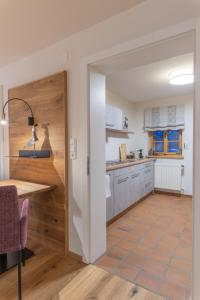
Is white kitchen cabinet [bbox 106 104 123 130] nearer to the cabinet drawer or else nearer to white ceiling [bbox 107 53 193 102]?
white ceiling [bbox 107 53 193 102]

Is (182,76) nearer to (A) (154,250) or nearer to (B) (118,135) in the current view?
(B) (118,135)

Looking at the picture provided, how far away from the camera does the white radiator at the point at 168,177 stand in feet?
14.5

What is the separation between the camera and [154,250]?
2205 millimetres

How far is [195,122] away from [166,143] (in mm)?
3692

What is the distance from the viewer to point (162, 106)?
4676 millimetres

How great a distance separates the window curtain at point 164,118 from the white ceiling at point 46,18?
3.36m

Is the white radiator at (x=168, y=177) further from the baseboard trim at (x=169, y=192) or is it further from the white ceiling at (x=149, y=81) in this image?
the white ceiling at (x=149, y=81)

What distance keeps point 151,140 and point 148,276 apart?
12.2 ft

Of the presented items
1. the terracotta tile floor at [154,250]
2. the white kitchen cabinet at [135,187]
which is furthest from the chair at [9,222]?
the white kitchen cabinet at [135,187]

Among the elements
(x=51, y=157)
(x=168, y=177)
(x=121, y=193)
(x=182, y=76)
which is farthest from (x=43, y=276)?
(x=168, y=177)

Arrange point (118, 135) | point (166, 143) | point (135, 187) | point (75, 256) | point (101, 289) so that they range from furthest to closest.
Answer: point (166, 143) < point (118, 135) < point (135, 187) < point (75, 256) < point (101, 289)

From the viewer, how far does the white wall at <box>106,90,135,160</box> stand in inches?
157

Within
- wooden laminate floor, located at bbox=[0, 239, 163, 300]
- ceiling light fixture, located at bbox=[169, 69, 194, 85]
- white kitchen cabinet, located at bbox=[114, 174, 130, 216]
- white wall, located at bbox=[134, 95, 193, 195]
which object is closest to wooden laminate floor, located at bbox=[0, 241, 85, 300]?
wooden laminate floor, located at bbox=[0, 239, 163, 300]

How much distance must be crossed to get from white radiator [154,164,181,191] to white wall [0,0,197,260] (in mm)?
3214
